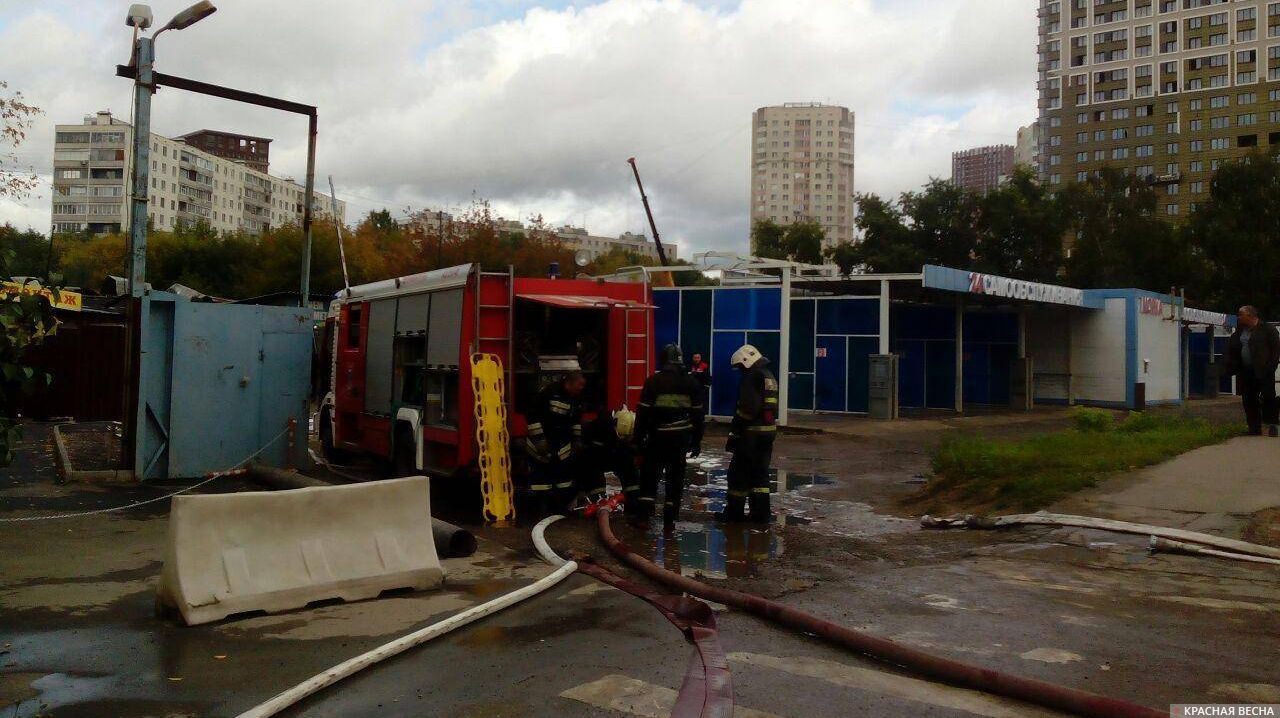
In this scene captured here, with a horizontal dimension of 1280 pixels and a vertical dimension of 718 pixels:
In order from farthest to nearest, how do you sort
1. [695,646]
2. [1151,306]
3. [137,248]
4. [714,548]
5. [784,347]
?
[1151,306]
[784,347]
[137,248]
[714,548]
[695,646]

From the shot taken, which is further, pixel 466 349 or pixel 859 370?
pixel 859 370

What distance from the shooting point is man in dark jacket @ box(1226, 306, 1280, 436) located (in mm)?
11266

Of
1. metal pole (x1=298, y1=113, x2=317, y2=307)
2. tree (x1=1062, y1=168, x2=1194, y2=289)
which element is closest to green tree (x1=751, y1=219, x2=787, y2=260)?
tree (x1=1062, y1=168, x2=1194, y2=289)

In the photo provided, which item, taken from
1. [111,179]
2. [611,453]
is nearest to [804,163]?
[111,179]

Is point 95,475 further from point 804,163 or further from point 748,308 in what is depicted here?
point 804,163

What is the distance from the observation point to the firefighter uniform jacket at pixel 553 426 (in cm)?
899

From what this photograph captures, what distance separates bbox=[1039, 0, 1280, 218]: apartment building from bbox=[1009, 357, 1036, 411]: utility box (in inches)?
2732

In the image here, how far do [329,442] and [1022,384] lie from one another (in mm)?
22711

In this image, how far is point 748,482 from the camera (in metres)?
9.21

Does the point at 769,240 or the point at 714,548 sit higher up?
the point at 769,240

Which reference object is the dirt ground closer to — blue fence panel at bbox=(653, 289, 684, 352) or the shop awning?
the shop awning

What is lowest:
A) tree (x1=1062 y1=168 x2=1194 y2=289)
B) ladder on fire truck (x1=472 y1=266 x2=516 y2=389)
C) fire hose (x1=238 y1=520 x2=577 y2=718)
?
fire hose (x1=238 y1=520 x2=577 y2=718)

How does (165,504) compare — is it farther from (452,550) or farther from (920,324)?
(920,324)

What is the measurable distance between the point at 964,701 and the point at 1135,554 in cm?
376
